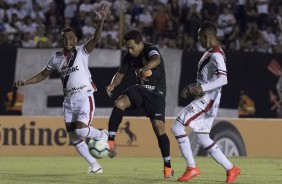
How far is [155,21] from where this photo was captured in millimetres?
24156

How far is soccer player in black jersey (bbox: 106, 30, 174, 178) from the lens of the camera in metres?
12.8

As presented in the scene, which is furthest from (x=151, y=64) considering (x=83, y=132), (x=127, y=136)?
(x=127, y=136)

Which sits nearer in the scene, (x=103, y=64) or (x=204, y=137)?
(x=204, y=137)

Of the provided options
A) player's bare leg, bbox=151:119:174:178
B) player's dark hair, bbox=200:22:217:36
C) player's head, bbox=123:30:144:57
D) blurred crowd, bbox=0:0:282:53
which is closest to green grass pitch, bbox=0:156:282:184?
player's bare leg, bbox=151:119:174:178

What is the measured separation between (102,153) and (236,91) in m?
10.0

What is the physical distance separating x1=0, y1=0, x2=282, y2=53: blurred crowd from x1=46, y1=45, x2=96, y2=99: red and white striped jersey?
888cm

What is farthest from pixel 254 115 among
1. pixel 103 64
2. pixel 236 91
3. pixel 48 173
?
pixel 48 173

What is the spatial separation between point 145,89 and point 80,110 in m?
1.10

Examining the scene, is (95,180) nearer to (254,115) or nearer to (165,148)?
(165,148)

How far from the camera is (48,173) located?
552 inches

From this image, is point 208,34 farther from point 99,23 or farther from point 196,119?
point 99,23

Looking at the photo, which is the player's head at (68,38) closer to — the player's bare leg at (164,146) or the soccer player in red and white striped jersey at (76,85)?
the soccer player in red and white striped jersey at (76,85)

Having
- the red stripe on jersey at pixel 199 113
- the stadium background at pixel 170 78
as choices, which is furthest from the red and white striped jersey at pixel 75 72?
the stadium background at pixel 170 78

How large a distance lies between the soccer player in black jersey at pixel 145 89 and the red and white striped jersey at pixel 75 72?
58 cm
